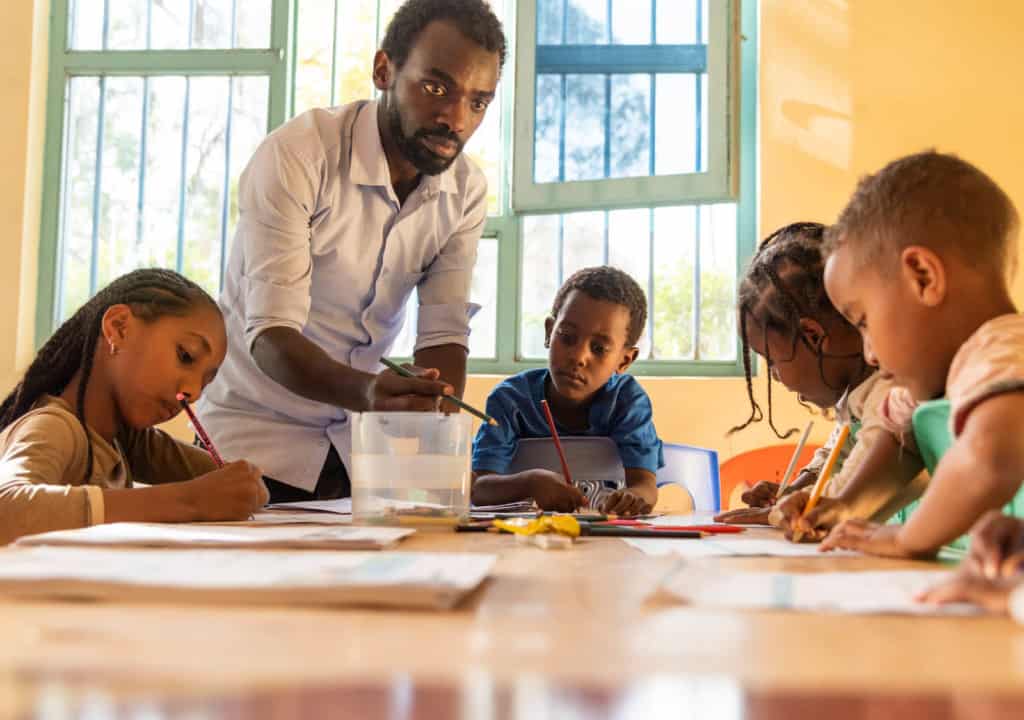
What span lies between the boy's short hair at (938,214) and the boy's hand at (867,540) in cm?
25

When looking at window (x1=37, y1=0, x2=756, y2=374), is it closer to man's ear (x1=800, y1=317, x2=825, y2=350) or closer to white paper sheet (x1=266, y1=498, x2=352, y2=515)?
man's ear (x1=800, y1=317, x2=825, y2=350)

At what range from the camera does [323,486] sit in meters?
1.79

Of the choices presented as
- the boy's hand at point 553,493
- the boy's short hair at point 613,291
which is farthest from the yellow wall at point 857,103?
the boy's hand at point 553,493

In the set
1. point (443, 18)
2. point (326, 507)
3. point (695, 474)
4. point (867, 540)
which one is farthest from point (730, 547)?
point (695, 474)

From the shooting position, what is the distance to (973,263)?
909 mm

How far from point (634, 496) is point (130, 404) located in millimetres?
780

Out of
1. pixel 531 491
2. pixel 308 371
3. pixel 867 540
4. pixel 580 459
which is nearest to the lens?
pixel 867 540

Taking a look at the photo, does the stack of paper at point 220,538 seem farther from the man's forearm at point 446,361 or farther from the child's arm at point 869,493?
the man's forearm at point 446,361

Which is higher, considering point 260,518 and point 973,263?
point 973,263

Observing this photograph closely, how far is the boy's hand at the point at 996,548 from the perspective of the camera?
567mm

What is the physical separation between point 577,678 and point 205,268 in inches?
132

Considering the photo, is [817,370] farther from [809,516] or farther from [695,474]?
[695,474]

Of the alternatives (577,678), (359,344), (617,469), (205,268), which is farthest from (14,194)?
(577,678)

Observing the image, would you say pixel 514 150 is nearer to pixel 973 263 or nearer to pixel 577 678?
pixel 973 263
